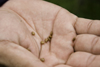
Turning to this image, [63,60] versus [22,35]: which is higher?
[22,35]

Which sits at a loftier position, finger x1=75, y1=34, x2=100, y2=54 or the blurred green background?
finger x1=75, y1=34, x2=100, y2=54

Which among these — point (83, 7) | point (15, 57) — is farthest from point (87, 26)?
point (83, 7)

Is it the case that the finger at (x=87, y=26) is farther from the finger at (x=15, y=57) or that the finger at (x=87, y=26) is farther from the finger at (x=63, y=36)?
the finger at (x=15, y=57)

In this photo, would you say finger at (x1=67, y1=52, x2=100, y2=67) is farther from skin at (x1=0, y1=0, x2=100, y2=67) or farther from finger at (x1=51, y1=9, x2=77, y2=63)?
finger at (x1=51, y1=9, x2=77, y2=63)

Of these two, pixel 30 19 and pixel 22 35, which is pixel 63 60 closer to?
pixel 22 35

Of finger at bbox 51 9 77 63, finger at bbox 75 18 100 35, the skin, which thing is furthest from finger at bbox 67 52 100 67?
finger at bbox 75 18 100 35

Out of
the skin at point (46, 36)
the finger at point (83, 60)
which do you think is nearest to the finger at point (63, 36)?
the skin at point (46, 36)

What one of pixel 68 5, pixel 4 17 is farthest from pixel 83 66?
pixel 68 5
